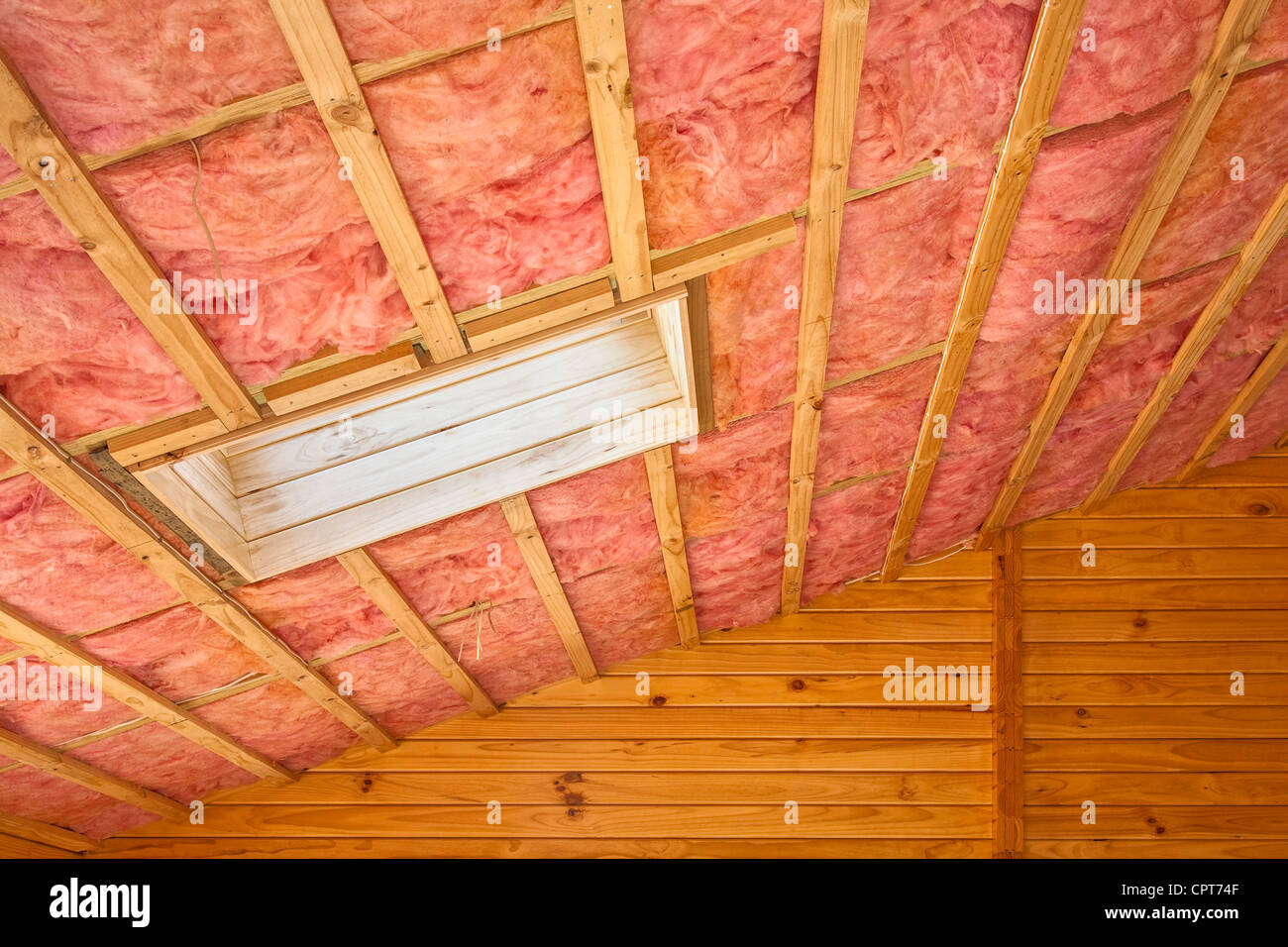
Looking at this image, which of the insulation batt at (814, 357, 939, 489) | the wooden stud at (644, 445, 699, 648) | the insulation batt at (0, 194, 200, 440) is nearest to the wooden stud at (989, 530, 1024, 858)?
the insulation batt at (814, 357, 939, 489)

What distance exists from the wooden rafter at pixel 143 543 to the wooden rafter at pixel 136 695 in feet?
1.12

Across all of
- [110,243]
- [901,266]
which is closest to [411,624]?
[901,266]

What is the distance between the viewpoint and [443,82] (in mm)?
2092

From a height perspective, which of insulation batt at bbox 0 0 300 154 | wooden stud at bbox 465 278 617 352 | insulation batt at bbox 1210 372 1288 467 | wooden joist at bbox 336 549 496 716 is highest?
insulation batt at bbox 1210 372 1288 467

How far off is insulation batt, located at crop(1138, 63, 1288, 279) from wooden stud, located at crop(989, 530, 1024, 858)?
1997mm

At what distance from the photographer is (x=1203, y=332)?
4.08m

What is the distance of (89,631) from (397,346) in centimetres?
140

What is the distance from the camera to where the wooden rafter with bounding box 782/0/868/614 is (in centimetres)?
233

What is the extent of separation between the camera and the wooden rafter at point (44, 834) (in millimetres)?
4359

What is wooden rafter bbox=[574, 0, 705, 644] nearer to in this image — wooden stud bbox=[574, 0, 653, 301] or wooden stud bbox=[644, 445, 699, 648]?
wooden stud bbox=[574, 0, 653, 301]

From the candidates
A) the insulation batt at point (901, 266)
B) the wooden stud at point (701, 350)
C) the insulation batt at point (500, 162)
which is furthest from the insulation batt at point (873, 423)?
the insulation batt at point (500, 162)

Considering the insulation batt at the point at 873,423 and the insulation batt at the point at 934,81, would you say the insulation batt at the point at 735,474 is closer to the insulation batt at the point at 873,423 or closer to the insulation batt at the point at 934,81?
the insulation batt at the point at 873,423
